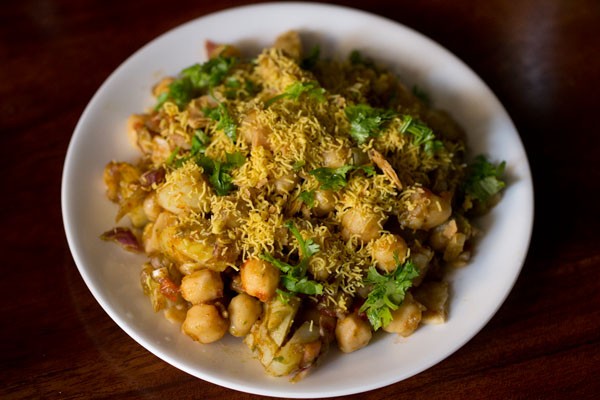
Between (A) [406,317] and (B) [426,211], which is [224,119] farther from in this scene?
(A) [406,317]

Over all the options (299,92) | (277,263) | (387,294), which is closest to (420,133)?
(299,92)

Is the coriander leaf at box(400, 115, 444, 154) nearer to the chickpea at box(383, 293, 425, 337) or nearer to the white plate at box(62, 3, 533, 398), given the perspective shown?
the white plate at box(62, 3, 533, 398)

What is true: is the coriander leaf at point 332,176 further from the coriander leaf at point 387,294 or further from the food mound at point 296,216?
the coriander leaf at point 387,294

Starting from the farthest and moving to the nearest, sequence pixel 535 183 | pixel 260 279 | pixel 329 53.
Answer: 1. pixel 329 53
2. pixel 535 183
3. pixel 260 279

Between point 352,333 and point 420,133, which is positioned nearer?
point 352,333

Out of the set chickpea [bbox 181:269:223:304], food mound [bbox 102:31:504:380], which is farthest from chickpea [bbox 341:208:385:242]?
chickpea [bbox 181:269:223:304]

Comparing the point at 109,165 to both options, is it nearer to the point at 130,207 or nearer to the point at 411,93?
the point at 130,207
